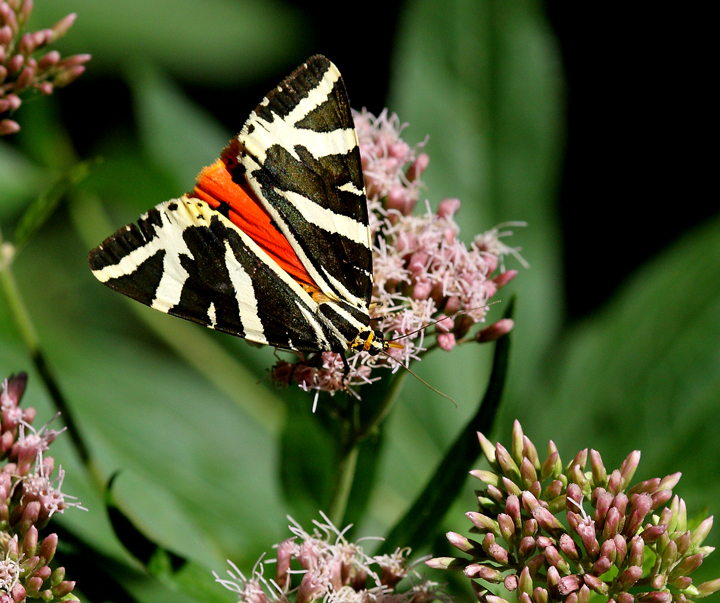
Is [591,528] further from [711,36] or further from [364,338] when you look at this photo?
[711,36]

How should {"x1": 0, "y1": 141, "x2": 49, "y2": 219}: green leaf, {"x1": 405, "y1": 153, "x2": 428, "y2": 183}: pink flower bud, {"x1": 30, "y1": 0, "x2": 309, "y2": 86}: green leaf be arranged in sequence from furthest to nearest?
1. {"x1": 30, "y1": 0, "x2": 309, "y2": 86}: green leaf
2. {"x1": 0, "y1": 141, "x2": 49, "y2": 219}: green leaf
3. {"x1": 405, "y1": 153, "x2": 428, "y2": 183}: pink flower bud

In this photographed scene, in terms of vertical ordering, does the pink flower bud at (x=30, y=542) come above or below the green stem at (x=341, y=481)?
above

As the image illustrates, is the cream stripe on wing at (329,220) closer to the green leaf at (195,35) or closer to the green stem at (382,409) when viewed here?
the green stem at (382,409)

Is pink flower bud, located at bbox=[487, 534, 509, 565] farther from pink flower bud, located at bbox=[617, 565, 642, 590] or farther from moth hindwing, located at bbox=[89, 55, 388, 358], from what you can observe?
moth hindwing, located at bbox=[89, 55, 388, 358]

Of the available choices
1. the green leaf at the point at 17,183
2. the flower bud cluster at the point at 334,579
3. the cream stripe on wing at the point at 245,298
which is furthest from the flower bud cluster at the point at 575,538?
the green leaf at the point at 17,183

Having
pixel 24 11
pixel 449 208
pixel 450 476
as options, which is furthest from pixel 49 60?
pixel 450 476

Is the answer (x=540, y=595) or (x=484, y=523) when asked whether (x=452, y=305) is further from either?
(x=540, y=595)

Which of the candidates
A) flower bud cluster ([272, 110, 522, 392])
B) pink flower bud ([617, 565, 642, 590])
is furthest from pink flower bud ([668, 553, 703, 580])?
flower bud cluster ([272, 110, 522, 392])
